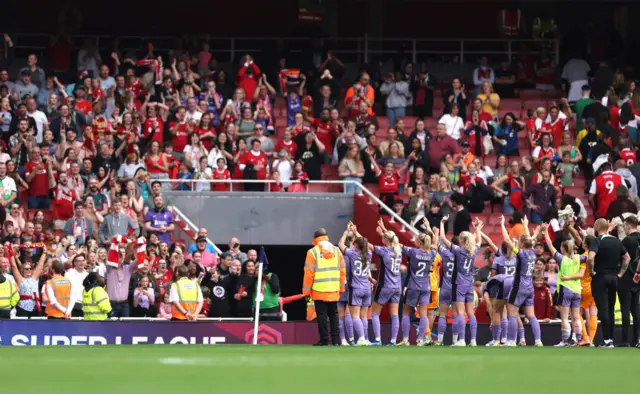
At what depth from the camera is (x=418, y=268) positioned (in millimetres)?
21859

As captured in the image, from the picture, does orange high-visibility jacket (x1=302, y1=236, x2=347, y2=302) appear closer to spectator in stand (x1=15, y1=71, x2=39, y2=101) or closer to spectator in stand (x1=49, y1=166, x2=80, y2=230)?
spectator in stand (x1=49, y1=166, x2=80, y2=230)

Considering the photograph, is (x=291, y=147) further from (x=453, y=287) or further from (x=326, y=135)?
(x=453, y=287)

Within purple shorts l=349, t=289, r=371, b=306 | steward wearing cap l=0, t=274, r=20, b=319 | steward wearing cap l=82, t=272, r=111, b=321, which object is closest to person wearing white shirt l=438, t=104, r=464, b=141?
purple shorts l=349, t=289, r=371, b=306

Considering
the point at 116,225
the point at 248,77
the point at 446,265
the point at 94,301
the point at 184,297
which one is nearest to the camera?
the point at 446,265

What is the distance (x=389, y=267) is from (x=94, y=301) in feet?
16.1

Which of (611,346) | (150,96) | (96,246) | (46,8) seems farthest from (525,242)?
(46,8)

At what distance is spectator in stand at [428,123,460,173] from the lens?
2925cm

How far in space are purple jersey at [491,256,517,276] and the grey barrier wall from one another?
7.42 metres

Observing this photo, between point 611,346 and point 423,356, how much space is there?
3.91 m

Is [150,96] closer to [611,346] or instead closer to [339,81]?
[339,81]

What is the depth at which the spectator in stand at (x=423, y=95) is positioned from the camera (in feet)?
105

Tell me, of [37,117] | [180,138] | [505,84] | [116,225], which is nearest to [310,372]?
[116,225]

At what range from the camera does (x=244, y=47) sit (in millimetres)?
36625

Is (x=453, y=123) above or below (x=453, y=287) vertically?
above
